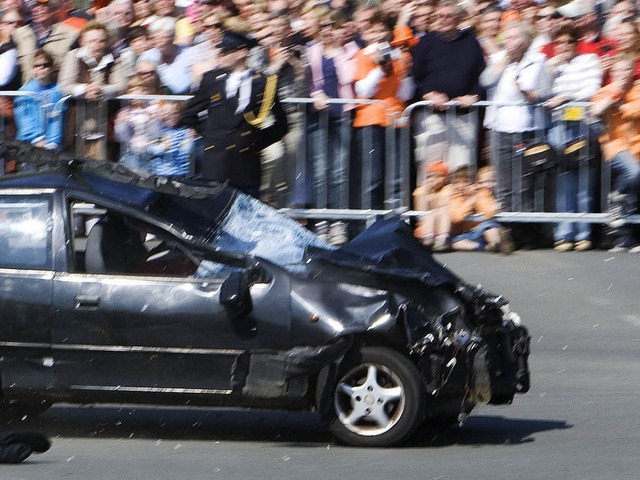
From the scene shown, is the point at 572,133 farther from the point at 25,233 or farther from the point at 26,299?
the point at 26,299

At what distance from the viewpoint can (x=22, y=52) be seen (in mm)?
13680

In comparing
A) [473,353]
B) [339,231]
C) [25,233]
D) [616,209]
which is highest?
[25,233]

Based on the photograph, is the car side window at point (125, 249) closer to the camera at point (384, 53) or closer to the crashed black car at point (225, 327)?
the crashed black car at point (225, 327)

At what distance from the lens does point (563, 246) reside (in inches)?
536

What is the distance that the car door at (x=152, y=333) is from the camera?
7.61m

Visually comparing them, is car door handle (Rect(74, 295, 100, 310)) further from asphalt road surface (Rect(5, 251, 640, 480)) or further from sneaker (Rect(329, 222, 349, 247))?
sneaker (Rect(329, 222, 349, 247))

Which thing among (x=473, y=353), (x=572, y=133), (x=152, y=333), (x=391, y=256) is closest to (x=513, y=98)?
(x=572, y=133)

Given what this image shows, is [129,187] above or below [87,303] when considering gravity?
above

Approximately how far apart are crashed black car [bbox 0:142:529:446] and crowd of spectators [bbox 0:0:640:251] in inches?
202

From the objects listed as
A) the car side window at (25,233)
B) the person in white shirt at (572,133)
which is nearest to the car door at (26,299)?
the car side window at (25,233)

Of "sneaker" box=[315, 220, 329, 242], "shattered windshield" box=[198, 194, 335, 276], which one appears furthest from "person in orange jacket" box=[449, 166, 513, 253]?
"shattered windshield" box=[198, 194, 335, 276]

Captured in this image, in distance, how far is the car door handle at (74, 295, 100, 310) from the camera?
25.1ft

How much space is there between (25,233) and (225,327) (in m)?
1.27

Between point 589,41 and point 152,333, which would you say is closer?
point 152,333
